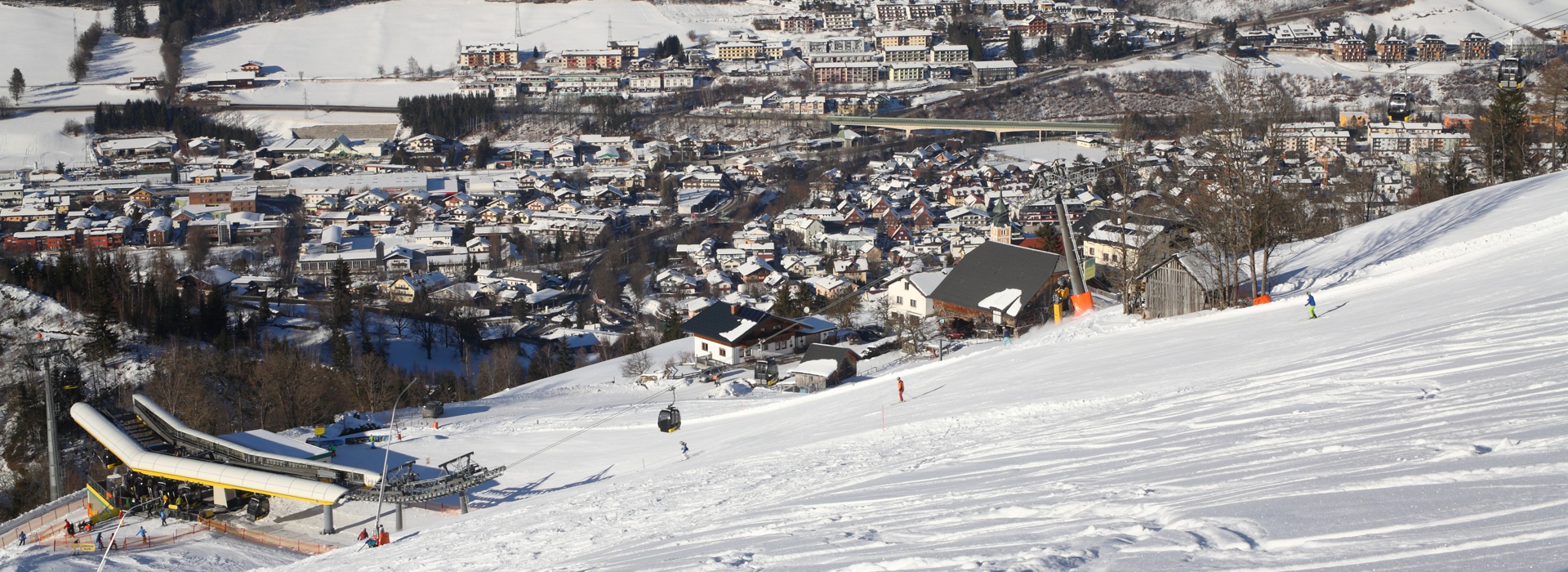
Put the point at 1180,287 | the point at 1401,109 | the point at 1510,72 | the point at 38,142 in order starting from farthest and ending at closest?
the point at 38,142 < the point at 1401,109 < the point at 1510,72 < the point at 1180,287

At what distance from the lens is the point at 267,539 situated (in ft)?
36.3

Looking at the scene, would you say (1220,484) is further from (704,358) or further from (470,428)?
→ (704,358)

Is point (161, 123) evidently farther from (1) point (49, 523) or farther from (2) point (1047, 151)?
(1) point (49, 523)

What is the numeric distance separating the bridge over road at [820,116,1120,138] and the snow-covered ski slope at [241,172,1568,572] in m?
37.7

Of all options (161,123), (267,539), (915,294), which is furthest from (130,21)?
(267,539)

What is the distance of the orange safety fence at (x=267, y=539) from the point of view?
416 inches

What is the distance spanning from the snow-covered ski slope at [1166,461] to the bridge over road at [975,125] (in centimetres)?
3769

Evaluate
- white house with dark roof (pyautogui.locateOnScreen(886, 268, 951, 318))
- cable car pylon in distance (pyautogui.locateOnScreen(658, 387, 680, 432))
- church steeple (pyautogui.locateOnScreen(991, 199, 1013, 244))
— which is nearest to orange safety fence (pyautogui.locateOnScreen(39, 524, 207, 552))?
cable car pylon in distance (pyautogui.locateOnScreen(658, 387, 680, 432))

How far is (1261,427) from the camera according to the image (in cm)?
512

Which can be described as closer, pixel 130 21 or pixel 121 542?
pixel 121 542

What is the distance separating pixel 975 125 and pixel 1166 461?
1842 inches

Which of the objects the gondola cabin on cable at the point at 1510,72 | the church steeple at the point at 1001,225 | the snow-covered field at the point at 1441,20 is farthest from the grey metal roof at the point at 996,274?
the snow-covered field at the point at 1441,20

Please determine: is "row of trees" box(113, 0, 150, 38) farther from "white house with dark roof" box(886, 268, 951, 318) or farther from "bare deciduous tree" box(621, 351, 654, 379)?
"white house with dark roof" box(886, 268, 951, 318)

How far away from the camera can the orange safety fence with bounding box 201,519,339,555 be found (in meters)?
10.6
